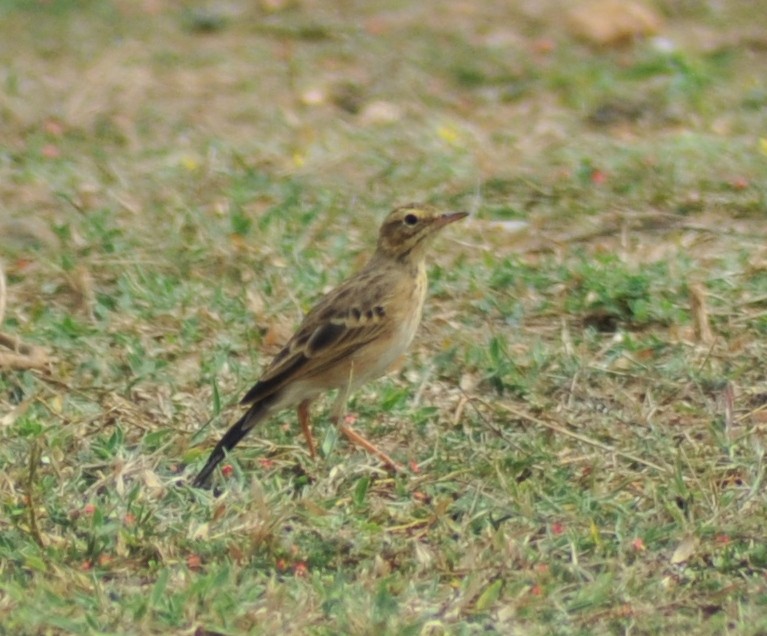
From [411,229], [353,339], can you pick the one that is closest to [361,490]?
[353,339]

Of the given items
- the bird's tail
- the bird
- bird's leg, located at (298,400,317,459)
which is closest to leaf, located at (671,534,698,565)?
the bird

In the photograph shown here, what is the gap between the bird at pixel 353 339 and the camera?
6.79 m

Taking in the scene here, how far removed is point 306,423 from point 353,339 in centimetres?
42

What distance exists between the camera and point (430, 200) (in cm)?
980

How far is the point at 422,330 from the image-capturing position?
26.8 feet

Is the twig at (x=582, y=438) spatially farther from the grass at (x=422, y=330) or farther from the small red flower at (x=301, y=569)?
the small red flower at (x=301, y=569)

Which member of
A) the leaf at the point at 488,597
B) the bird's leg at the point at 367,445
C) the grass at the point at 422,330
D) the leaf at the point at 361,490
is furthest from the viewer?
the bird's leg at the point at 367,445

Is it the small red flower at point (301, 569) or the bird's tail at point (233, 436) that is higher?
the bird's tail at point (233, 436)

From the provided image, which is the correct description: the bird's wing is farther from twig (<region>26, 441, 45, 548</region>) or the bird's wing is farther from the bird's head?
twig (<region>26, 441, 45, 548</region>)

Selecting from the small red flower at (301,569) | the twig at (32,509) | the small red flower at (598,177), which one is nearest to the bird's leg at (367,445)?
the small red flower at (301,569)

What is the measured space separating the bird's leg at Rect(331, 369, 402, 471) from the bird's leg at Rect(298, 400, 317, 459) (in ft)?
0.42

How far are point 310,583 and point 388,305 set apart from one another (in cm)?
178

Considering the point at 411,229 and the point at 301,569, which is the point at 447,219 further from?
the point at 301,569

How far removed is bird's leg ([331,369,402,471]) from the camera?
6.73 m
